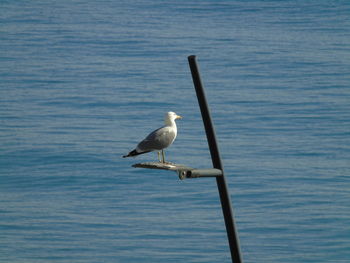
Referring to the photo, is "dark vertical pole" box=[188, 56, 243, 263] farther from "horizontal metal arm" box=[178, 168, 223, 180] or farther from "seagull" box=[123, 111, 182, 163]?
"seagull" box=[123, 111, 182, 163]

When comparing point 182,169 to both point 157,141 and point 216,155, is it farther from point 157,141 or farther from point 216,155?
point 157,141

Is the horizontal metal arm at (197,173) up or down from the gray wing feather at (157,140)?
down

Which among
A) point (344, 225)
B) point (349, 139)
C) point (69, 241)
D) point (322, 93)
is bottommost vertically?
point (69, 241)

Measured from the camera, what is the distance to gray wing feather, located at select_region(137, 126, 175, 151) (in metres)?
7.84

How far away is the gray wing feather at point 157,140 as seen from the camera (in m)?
7.84

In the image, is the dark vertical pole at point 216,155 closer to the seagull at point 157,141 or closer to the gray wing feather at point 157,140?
the seagull at point 157,141

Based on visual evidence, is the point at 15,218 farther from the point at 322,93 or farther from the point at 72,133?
the point at 322,93

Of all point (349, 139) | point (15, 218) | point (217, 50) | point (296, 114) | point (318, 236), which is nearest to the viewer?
point (318, 236)

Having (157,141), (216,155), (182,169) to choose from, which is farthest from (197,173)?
(157,141)

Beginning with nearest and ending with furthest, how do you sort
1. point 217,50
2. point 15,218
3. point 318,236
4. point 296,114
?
point 318,236 → point 15,218 → point 296,114 → point 217,50

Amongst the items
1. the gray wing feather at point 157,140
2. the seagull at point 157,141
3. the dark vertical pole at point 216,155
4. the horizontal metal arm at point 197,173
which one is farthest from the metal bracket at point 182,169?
the gray wing feather at point 157,140

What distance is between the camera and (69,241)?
33.1m

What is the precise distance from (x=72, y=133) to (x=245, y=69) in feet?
33.6

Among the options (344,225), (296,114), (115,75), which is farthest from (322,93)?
(344,225)
